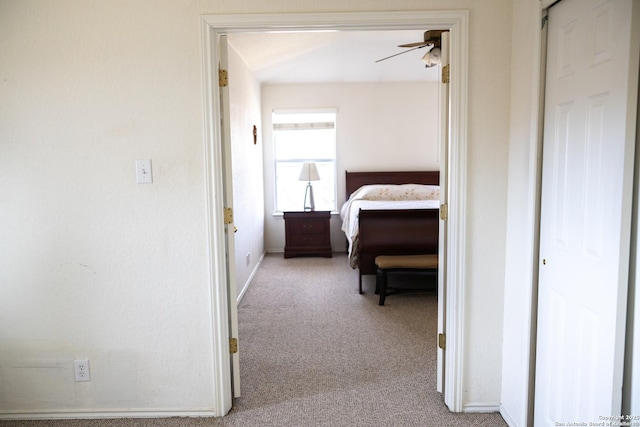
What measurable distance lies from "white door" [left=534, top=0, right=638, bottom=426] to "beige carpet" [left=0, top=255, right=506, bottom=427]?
66cm

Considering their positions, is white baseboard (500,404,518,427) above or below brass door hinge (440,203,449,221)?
below

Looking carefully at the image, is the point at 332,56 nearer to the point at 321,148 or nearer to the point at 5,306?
the point at 321,148

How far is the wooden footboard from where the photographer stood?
4.18 metres

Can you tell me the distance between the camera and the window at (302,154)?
20.0ft

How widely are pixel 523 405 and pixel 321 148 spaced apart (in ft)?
15.4

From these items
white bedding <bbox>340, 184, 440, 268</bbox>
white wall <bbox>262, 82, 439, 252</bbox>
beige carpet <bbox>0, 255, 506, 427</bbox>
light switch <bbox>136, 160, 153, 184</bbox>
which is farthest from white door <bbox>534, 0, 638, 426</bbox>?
white wall <bbox>262, 82, 439, 252</bbox>

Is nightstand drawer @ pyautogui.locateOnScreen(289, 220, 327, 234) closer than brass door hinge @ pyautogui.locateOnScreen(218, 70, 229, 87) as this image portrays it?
No

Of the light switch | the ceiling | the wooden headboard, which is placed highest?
the ceiling

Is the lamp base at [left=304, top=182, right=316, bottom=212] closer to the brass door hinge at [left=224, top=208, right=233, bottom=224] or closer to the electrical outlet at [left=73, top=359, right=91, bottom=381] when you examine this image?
the brass door hinge at [left=224, top=208, right=233, bottom=224]

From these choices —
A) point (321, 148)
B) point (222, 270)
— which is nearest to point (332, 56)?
point (321, 148)

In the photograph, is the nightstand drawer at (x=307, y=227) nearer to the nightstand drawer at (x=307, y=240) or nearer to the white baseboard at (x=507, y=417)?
the nightstand drawer at (x=307, y=240)

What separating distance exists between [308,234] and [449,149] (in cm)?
388

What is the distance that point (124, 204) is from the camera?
2.10 metres

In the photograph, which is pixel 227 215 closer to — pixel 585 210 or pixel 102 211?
pixel 102 211
